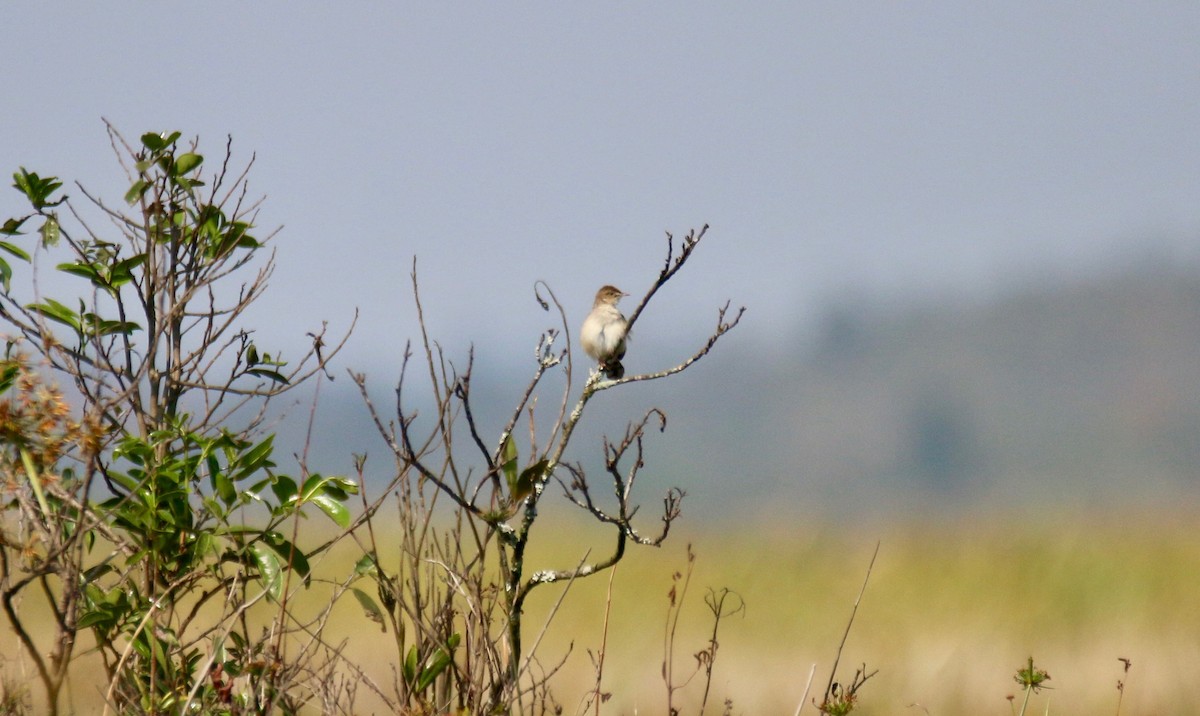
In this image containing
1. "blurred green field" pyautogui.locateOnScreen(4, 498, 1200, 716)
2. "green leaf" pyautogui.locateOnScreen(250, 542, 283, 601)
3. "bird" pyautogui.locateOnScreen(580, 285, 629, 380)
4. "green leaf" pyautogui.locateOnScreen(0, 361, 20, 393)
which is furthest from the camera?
"blurred green field" pyautogui.locateOnScreen(4, 498, 1200, 716)

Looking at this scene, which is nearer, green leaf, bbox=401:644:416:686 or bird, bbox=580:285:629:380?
green leaf, bbox=401:644:416:686

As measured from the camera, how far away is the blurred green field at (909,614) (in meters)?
10.2

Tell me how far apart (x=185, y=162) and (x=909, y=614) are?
15220 mm

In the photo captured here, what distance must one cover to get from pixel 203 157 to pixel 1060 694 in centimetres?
936

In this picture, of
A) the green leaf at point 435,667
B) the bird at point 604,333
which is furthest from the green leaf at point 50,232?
the bird at point 604,333

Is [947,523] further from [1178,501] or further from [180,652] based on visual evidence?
[180,652]

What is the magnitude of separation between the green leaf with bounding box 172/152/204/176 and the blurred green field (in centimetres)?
220

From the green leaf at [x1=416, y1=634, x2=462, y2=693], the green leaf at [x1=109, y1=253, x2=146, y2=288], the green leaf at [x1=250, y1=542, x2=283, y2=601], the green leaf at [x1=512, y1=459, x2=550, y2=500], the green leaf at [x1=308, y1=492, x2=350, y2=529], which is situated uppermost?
the green leaf at [x1=109, y1=253, x2=146, y2=288]

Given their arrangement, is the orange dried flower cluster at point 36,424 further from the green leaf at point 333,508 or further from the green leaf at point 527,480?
the green leaf at point 527,480

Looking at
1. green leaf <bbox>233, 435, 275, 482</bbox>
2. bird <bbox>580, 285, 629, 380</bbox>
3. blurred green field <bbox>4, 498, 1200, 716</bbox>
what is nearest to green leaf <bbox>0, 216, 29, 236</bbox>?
green leaf <bbox>233, 435, 275, 482</bbox>

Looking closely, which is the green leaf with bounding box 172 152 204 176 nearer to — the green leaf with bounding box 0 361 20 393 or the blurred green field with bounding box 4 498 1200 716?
the green leaf with bounding box 0 361 20 393

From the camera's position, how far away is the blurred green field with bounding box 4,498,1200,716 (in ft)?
33.3

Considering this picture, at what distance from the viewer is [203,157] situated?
152 inches

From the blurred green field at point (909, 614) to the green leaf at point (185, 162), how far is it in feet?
7.21
